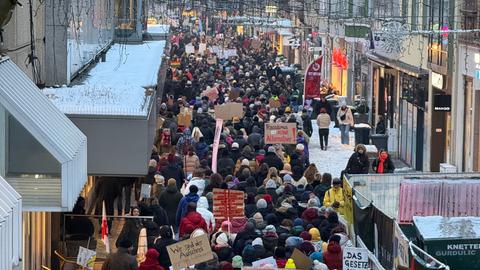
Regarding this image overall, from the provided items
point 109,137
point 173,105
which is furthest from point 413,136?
point 109,137

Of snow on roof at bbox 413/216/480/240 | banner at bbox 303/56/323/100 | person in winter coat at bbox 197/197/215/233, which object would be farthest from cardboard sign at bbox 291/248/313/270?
banner at bbox 303/56/323/100

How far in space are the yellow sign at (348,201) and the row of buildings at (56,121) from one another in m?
2.72

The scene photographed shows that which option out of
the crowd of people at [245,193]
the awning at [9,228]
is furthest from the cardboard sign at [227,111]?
the awning at [9,228]

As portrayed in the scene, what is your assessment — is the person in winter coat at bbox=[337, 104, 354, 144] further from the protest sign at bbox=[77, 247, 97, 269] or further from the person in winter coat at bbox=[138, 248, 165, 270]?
the person in winter coat at bbox=[138, 248, 165, 270]

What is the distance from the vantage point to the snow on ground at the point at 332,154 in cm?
2844

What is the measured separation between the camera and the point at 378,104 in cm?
4012

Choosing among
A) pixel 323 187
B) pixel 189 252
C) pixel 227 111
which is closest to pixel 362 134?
pixel 227 111

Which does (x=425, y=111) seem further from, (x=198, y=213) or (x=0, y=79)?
(x=0, y=79)

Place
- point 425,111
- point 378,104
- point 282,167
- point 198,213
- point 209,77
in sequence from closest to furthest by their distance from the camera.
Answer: point 198,213 → point 282,167 → point 425,111 → point 378,104 → point 209,77

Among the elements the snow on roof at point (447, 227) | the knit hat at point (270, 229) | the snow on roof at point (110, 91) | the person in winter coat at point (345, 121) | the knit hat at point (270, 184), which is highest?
the snow on roof at point (110, 91)

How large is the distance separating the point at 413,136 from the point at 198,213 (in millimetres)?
16112

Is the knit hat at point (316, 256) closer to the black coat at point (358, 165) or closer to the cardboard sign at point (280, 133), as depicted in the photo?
the black coat at point (358, 165)

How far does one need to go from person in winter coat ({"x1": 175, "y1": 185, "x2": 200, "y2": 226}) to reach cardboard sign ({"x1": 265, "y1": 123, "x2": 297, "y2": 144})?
7.33m

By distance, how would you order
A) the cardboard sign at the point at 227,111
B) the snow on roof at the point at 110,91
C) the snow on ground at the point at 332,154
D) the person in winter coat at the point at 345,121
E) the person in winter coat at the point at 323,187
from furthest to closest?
the person in winter coat at the point at 345,121, the cardboard sign at the point at 227,111, the snow on ground at the point at 332,154, the person in winter coat at the point at 323,187, the snow on roof at the point at 110,91
